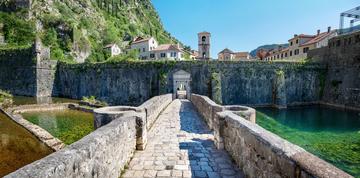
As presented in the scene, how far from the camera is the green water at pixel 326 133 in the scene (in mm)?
11072

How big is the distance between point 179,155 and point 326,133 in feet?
49.7

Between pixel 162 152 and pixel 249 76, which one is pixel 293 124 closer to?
pixel 249 76

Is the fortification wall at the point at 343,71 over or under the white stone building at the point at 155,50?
under

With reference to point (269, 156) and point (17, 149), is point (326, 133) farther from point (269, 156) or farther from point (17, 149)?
point (17, 149)

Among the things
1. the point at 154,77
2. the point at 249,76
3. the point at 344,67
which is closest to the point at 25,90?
the point at 154,77

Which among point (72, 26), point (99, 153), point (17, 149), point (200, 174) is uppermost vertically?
point (72, 26)

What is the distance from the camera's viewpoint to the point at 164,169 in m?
4.91

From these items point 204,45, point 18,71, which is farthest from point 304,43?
point 18,71

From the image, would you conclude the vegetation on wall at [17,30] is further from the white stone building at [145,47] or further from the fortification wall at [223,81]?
the white stone building at [145,47]

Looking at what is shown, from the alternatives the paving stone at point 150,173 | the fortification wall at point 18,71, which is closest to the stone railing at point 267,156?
the paving stone at point 150,173

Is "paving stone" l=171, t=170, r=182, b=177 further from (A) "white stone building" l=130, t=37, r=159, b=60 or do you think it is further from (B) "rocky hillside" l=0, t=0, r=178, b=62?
(A) "white stone building" l=130, t=37, r=159, b=60

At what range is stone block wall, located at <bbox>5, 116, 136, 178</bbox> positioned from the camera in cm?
228

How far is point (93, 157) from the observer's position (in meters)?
3.26

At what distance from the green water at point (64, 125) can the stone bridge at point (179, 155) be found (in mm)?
7449
